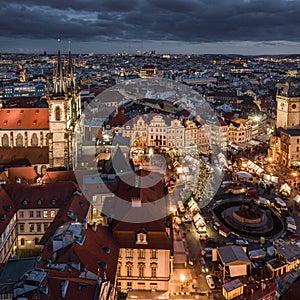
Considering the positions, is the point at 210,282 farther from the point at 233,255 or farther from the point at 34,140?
the point at 34,140

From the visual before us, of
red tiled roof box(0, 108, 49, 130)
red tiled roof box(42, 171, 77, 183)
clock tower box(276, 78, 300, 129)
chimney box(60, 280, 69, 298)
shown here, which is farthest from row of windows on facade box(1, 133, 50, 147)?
clock tower box(276, 78, 300, 129)

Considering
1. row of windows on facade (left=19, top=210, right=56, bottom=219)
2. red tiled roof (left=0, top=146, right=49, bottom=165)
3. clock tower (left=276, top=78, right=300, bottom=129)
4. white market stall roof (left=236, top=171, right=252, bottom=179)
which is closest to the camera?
row of windows on facade (left=19, top=210, right=56, bottom=219)

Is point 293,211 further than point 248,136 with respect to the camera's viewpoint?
No

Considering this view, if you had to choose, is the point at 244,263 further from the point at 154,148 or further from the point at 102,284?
the point at 154,148

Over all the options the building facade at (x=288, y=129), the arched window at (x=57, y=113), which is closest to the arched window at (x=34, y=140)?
the arched window at (x=57, y=113)

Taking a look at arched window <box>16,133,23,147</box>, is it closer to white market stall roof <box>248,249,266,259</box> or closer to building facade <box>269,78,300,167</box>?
white market stall roof <box>248,249,266,259</box>

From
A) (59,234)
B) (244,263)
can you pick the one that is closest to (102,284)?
(59,234)
